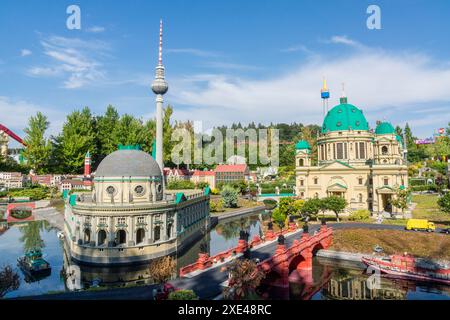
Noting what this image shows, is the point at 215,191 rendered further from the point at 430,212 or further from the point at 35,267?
the point at 35,267

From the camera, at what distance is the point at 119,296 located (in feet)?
71.9

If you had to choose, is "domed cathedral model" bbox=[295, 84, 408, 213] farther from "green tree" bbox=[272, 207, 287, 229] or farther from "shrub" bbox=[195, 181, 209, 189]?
"shrub" bbox=[195, 181, 209, 189]

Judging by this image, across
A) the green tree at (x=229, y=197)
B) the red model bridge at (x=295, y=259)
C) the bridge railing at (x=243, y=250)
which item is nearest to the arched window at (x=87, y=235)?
the bridge railing at (x=243, y=250)

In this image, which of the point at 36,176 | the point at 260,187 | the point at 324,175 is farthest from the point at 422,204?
the point at 36,176

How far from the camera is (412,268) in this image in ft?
108

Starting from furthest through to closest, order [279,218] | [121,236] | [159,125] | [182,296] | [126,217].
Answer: [159,125] < [279,218] < [121,236] < [126,217] < [182,296]

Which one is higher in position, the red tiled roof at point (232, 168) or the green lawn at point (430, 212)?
the red tiled roof at point (232, 168)

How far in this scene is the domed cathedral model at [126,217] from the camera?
36562mm

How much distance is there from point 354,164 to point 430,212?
1559cm

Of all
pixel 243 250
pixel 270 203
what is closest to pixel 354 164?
pixel 270 203

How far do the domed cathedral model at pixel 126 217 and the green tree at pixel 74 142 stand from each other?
49.8 meters

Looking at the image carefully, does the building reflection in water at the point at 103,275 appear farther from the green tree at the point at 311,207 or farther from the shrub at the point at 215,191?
the shrub at the point at 215,191
